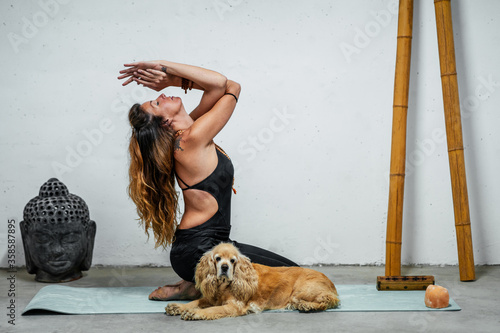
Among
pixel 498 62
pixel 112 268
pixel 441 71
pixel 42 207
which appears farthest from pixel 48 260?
pixel 498 62

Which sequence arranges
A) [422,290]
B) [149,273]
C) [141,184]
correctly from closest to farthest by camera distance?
[141,184] → [422,290] → [149,273]

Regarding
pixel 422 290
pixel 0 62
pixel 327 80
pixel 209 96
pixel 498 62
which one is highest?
pixel 498 62

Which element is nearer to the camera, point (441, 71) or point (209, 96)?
point (209, 96)

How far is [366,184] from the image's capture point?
4.56 m

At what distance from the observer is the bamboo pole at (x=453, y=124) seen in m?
4.14

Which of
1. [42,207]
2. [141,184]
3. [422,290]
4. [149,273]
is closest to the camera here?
[141,184]

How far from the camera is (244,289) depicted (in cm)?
307

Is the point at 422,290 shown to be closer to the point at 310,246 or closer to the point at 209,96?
the point at 310,246

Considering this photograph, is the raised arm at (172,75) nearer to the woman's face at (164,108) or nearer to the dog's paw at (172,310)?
the woman's face at (164,108)

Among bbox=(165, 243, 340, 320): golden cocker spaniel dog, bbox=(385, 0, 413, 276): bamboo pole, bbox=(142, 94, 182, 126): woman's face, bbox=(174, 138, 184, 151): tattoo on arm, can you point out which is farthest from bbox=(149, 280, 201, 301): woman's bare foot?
bbox=(385, 0, 413, 276): bamboo pole

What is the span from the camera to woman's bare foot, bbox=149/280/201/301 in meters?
3.45

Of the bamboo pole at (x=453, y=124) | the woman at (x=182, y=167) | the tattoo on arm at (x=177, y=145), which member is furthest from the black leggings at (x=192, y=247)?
the bamboo pole at (x=453, y=124)

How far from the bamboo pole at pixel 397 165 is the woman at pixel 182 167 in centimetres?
113

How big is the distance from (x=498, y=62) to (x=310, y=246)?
2.00m
